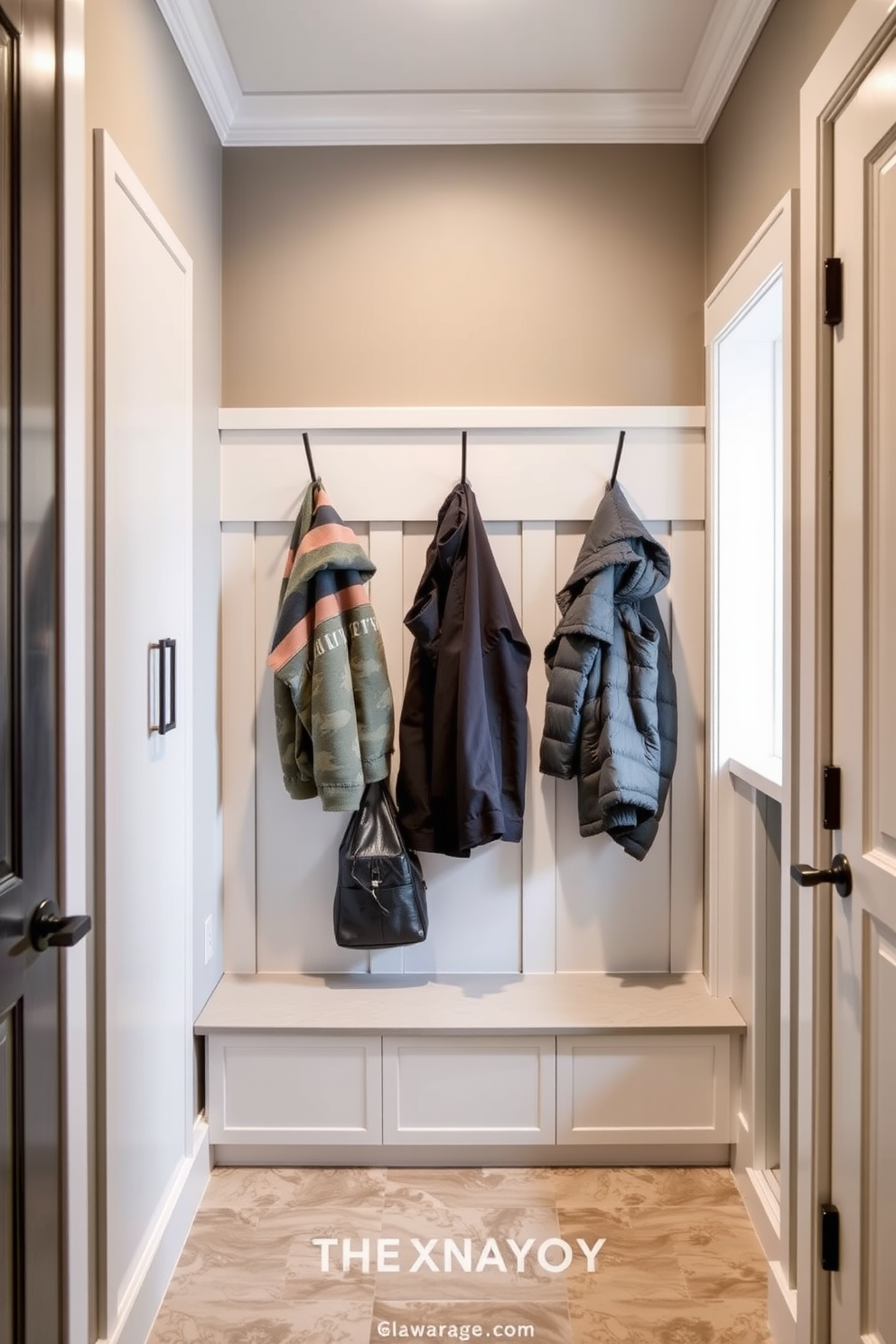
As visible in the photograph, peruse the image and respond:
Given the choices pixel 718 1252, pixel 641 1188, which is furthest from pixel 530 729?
pixel 718 1252

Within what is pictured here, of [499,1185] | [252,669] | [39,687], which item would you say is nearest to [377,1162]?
[499,1185]

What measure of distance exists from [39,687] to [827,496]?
1.26 m

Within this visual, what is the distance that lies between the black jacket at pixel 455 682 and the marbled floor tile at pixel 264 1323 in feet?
3.14

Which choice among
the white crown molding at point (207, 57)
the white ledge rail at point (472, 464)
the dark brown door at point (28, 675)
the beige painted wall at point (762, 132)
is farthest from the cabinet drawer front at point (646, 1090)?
the white crown molding at point (207, 57)

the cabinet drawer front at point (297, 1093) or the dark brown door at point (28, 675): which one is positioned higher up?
the dark brown door at point (28, 675)

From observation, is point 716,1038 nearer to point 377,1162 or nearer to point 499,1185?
point 499,1185

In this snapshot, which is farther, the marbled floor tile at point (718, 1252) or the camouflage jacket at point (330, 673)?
the camouflage jacket at point (330, 673)

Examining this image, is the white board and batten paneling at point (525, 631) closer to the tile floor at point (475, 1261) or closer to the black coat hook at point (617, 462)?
the black coat hook at point (617, 462)

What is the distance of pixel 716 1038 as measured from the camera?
197 cm

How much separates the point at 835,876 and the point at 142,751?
126 cm

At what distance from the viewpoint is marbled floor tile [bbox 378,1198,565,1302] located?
1612 millimetres

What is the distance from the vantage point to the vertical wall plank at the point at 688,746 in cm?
221

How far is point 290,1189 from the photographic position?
1.92 m

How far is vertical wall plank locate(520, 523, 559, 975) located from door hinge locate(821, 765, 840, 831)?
95 centimetres
